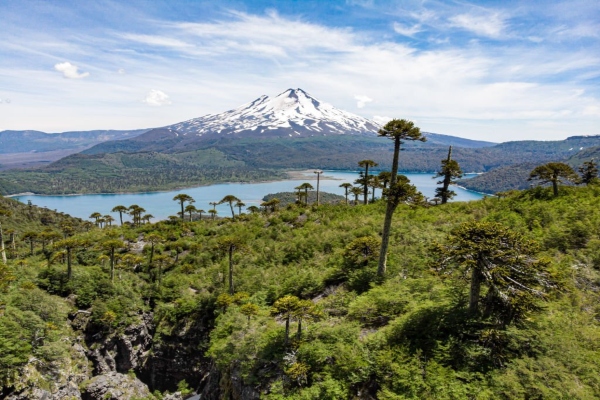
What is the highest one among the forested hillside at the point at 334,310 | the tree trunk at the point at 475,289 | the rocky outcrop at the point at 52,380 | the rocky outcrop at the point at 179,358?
the tree trunk at the point at 475,289

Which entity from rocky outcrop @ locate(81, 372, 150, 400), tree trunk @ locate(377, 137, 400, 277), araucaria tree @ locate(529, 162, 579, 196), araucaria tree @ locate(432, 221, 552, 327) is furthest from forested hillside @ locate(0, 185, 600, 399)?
araucaria tree @ locate(529, 162, 579, 196)

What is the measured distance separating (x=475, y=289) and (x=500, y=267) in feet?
3.49

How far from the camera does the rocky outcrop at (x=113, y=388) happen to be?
21391mm

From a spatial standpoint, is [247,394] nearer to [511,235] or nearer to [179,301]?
[511,235]

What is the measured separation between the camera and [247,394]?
12.2 meters

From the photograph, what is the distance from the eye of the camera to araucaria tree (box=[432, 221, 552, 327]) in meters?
8.62

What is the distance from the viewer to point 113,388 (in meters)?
22.2

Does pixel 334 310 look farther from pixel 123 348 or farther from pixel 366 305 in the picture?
pixel 123 348

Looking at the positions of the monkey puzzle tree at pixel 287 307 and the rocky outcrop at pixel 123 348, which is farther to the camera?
the rocky outcrop at pixel 123 348

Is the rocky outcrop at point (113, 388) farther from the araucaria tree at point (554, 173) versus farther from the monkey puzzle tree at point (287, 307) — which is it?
the araucaria tree at point (554, 173)

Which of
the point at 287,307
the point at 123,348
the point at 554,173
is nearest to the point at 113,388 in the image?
the point at 123,348

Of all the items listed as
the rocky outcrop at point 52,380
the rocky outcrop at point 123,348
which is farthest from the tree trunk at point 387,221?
the rocky outcrop at point 123,348

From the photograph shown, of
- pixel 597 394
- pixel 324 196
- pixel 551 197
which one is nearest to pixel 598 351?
pixel 597 394

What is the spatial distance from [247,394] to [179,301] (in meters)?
16.2
